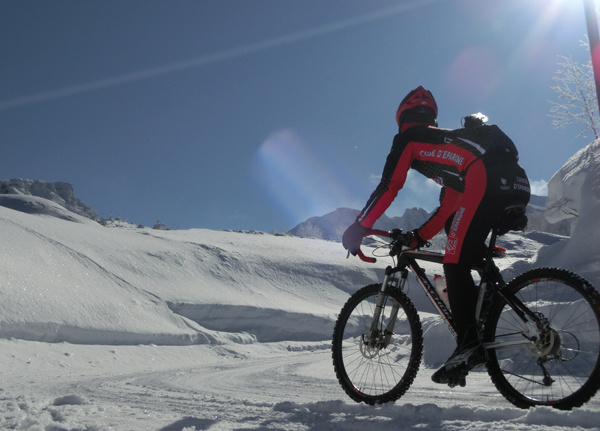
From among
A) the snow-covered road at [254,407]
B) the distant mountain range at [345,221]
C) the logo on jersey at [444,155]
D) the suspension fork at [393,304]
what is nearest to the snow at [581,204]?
the snow-covered road at [254,407]

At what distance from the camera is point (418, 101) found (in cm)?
294

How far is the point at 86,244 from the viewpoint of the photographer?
977 cm

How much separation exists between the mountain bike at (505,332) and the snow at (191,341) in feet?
0.74

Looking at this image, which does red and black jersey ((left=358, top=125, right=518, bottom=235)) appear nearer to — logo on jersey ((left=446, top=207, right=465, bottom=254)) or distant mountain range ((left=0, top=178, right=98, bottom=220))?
logo on jersey ((left=446, top=207, right=465, bottom=254))

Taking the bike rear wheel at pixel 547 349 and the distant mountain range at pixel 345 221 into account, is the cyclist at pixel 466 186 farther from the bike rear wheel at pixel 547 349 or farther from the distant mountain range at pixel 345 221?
the distant mountain range at pixel 345 221

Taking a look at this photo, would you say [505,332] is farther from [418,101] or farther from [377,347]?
[418,101]

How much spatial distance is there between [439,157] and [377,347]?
4.62ft

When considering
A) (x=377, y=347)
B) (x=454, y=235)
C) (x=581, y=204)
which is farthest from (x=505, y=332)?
(x=581, y=204)

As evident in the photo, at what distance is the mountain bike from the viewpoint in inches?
84.1

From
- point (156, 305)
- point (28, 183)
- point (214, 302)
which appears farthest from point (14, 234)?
point (28, 183)

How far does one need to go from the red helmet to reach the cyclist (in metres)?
0.20

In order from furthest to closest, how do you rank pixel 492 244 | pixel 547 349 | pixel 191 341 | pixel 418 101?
pixel 191 341 < pixel 418 101 < pixel 492 244 < pixel 547 349

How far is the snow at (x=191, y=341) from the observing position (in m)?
2.16

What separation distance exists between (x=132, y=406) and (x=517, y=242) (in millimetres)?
24513
